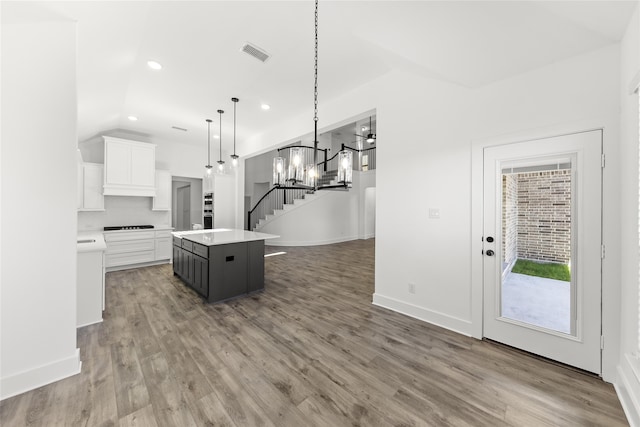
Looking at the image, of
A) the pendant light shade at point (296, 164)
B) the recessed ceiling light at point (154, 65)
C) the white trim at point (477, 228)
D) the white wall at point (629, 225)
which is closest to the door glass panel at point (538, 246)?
the white trim at point (477, 228)

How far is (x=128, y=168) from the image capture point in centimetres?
551

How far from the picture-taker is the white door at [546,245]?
2080 mm

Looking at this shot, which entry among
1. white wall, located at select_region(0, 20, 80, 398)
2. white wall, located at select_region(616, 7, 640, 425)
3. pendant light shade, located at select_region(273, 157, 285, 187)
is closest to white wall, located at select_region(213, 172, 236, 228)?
pendant light shade, located at select_region(273, 157, 285, 187)

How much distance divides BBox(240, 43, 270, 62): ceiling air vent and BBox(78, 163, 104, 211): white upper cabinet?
4.63m

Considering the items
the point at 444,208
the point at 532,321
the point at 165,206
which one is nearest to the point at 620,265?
the point at 532,321

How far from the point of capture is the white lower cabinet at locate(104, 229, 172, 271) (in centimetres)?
525

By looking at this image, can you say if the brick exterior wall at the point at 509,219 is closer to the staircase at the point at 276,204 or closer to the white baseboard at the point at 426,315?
the white baseboard at the point at 426,315

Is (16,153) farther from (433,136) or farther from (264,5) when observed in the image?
(433,136)

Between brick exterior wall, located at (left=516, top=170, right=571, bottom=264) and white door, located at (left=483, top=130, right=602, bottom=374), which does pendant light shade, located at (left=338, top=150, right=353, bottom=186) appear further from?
brick exterior wall, located at (left=516, top=170, right=571, bottom=264)

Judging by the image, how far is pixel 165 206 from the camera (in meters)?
6.29

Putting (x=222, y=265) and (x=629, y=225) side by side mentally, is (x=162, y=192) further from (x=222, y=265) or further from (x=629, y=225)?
(x=629, y=225)

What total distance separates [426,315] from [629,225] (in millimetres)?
1963

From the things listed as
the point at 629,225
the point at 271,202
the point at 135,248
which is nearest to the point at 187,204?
the point at 271,202

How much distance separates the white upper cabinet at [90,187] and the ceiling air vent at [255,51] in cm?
463
